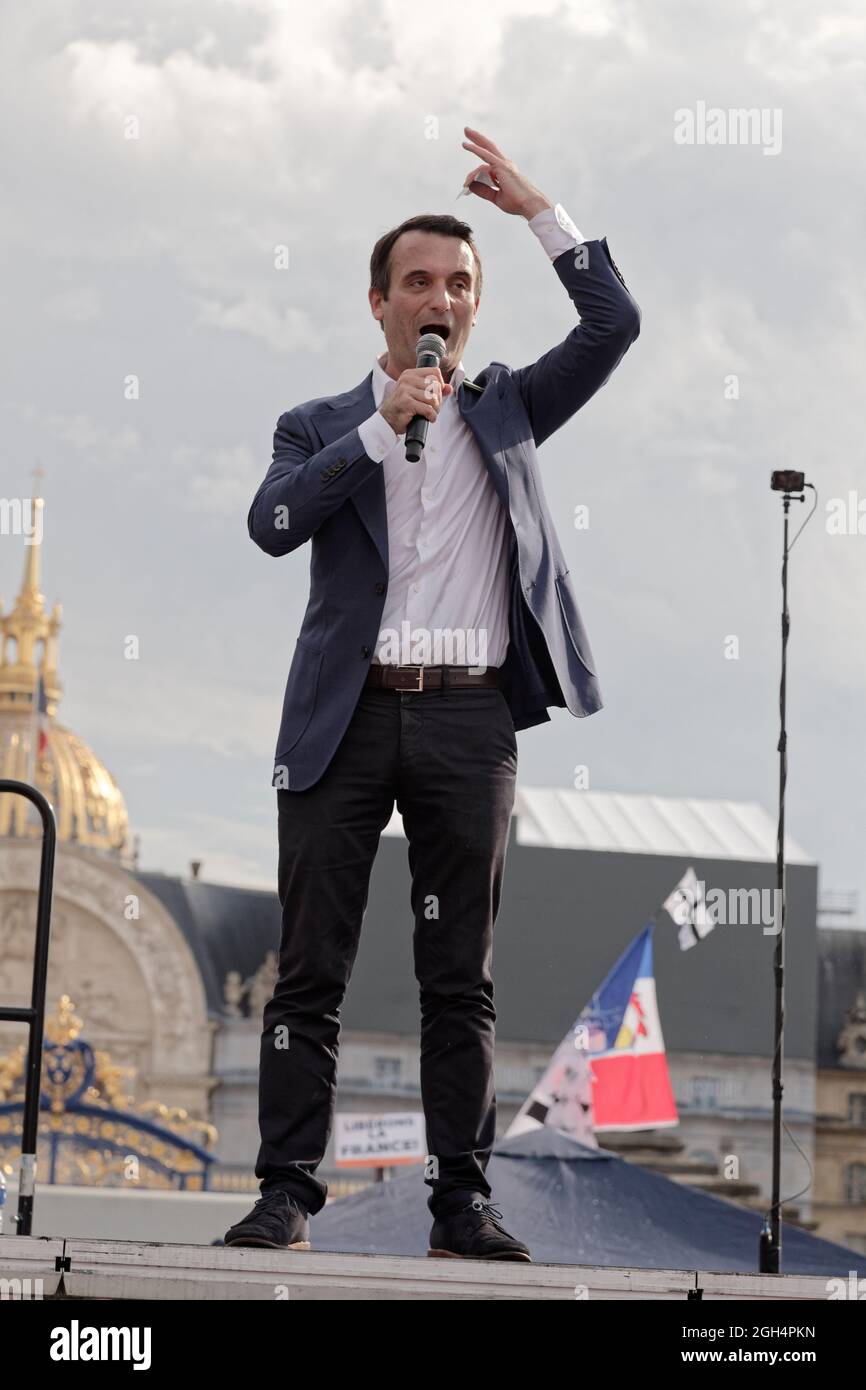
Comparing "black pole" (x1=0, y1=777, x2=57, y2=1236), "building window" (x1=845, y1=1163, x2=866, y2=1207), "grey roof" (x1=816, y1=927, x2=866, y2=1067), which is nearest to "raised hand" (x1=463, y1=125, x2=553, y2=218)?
"black pole" (x1=0, y1=777, x2=57, y2=1236)

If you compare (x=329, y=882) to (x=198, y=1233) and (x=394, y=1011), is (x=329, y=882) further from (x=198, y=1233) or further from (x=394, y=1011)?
(x=394, y=1011)

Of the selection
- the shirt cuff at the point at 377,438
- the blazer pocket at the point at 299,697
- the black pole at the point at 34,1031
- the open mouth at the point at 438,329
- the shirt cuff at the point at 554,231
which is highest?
the shirt cuff at the point at 554,231

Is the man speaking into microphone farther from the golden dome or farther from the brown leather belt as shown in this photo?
the golden dome

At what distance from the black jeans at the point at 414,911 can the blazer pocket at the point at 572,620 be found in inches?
11.2

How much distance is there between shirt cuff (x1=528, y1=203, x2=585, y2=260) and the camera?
167 inches

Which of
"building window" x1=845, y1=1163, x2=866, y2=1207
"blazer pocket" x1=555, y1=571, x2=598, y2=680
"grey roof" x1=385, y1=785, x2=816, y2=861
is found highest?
"grey roof" x1=385, y1=785, x2=816, y2=861

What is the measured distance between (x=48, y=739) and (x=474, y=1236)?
48.7m

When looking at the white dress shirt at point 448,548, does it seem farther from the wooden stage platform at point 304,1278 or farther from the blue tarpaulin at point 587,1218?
the blue tarpaulin at point 587,1218

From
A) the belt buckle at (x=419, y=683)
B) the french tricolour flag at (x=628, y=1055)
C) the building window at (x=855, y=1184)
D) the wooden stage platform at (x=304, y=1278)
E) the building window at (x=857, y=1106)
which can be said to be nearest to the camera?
the wooden stage platform at (x=304, y=1278)

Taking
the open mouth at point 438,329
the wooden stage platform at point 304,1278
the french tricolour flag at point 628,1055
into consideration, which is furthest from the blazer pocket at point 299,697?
the french tricolour flag at point 628,1055

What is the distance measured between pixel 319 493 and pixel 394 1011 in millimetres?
46440

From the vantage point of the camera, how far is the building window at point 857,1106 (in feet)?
172

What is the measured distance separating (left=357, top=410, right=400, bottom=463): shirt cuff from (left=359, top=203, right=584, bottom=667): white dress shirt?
8 cm
